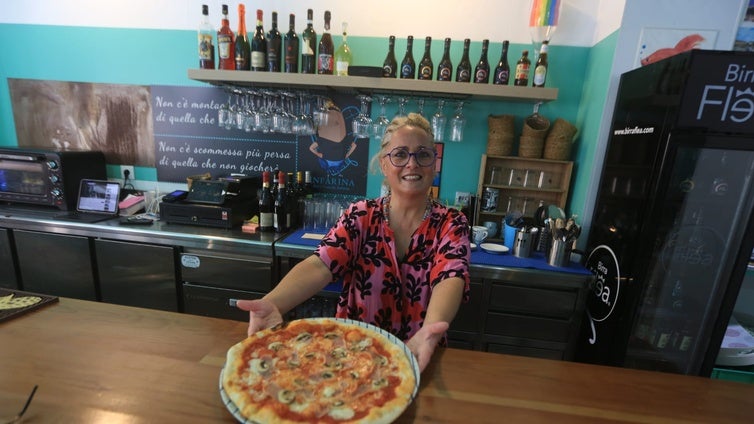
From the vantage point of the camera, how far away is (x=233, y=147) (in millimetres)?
2982

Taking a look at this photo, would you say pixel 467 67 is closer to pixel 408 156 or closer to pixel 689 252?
pixel 408 156

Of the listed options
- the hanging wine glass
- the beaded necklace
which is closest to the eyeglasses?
the beaded necklace

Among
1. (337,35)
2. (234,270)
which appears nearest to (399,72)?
(337,35)

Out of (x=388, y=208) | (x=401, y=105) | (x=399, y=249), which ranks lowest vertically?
(x=399, y=249)

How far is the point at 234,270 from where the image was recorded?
2.35 metres

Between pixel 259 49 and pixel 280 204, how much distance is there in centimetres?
118

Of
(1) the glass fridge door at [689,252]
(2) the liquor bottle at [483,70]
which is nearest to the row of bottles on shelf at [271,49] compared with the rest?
(2) the liquor bottle at [483,70]

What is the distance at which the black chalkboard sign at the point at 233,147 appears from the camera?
2.90m

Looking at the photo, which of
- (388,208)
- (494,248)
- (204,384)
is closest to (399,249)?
(388,208)

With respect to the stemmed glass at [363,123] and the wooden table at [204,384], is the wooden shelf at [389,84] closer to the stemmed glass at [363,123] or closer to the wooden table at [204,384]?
the stemmed glass at [363,123]

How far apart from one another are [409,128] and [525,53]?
1623mm

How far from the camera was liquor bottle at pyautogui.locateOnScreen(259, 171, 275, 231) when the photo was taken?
2516 mm

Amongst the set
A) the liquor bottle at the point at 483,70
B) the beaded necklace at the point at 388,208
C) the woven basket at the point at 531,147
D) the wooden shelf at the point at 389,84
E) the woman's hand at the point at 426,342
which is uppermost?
the liquor bottle at the point at 483,70

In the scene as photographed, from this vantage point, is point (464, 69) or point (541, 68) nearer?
point (541, 68)
